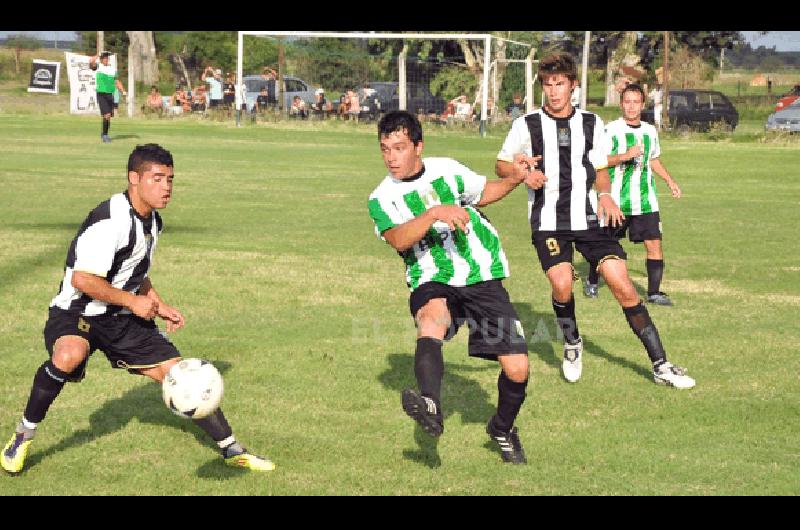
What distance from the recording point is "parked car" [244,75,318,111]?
44312 millimetres

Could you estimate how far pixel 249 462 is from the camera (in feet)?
19.6

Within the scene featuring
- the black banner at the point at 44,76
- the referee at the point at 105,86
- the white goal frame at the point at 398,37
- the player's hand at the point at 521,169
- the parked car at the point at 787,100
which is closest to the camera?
the player's hand at the point at 521,169

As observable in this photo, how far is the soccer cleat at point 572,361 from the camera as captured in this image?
8008 millimetres

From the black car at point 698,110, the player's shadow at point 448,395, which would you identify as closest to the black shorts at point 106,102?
the black car at point 698,110

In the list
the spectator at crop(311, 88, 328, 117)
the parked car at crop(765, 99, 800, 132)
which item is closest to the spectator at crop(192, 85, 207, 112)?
the spectator at crop(311, 88, 328, 117)

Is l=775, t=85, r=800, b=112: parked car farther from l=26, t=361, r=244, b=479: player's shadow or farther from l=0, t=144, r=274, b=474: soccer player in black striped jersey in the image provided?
l=0, t=144, r=274, b=474: soccer player in black striped jersey

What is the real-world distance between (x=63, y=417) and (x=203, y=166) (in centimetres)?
1820

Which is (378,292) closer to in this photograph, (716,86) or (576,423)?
(576,423)

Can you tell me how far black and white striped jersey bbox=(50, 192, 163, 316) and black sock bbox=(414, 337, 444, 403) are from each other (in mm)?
1543

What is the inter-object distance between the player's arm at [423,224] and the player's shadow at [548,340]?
2.49 metres

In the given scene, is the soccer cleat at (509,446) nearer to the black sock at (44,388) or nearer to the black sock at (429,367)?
the black sock at (429,367)

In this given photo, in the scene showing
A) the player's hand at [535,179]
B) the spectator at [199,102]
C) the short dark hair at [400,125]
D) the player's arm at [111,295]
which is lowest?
the player's arm at [111,295]

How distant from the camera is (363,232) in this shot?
50.3ft

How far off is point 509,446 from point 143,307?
2053 millimetres
